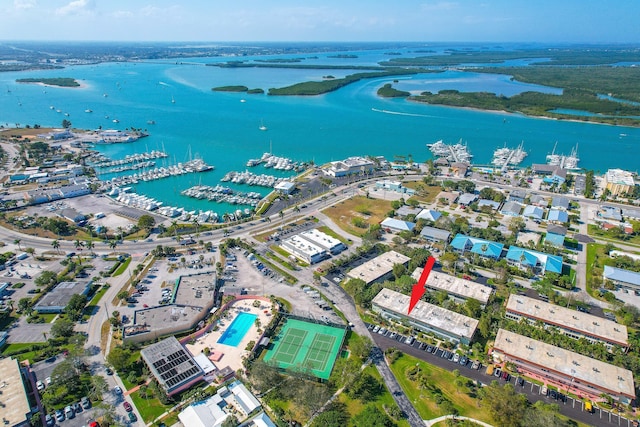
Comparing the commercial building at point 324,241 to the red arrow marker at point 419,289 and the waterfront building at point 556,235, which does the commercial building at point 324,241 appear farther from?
the waterfront building at point 556,235

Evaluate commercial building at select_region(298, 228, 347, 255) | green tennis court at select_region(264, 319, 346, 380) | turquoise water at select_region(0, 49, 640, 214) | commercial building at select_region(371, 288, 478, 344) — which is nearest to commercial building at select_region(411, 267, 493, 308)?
commercial building at select_region(371, 288, 478, 344)

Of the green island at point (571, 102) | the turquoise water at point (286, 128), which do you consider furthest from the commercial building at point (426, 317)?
the green island at point (571, 102)

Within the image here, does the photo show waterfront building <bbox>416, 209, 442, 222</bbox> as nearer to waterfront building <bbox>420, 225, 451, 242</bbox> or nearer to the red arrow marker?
waterfront building <bbox>420, 225, 451, 242</bbox>

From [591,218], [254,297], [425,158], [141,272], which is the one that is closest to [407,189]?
[425,158]

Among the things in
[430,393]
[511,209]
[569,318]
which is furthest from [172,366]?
→ [511,209]

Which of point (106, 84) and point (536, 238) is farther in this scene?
point (106, 84)

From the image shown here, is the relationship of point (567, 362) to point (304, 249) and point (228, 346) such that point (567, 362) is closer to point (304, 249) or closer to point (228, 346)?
point (228, 346)

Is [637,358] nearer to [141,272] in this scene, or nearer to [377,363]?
[377,363]
